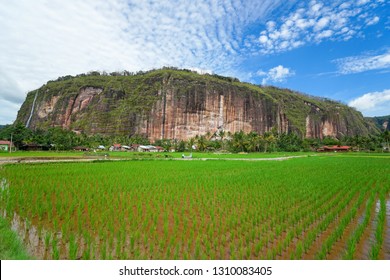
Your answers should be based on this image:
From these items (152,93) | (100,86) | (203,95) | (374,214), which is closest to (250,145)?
(203,95)

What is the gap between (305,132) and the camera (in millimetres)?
113000

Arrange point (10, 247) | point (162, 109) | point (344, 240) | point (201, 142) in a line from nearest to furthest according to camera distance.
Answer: point (10, 247) < point (344, 240) < point (201, 142) < point (162, 109)

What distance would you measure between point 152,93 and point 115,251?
97.4m

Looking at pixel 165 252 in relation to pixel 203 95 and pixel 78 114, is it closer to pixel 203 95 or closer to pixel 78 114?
pixel 203 95

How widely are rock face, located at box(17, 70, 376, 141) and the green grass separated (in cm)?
8488

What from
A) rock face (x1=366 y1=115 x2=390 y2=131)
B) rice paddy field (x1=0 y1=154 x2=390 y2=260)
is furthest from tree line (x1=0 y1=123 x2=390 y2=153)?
rock face (x1=366 y1=115 x2=390 y2=131)

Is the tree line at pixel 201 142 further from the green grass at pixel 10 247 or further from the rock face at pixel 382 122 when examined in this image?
the rock face at pixel 382 122

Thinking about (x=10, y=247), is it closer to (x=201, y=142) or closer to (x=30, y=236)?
(x=30, y=236)

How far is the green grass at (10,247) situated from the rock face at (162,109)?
278 feet

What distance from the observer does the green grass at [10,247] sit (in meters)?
3.93

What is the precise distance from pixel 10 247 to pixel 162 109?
89.7 m

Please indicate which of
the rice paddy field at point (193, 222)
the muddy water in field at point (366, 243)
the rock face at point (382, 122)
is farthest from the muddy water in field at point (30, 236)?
the rock face at point (382, 122)

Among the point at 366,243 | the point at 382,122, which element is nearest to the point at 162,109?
the point at 366,243

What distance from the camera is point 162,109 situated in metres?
92.3
